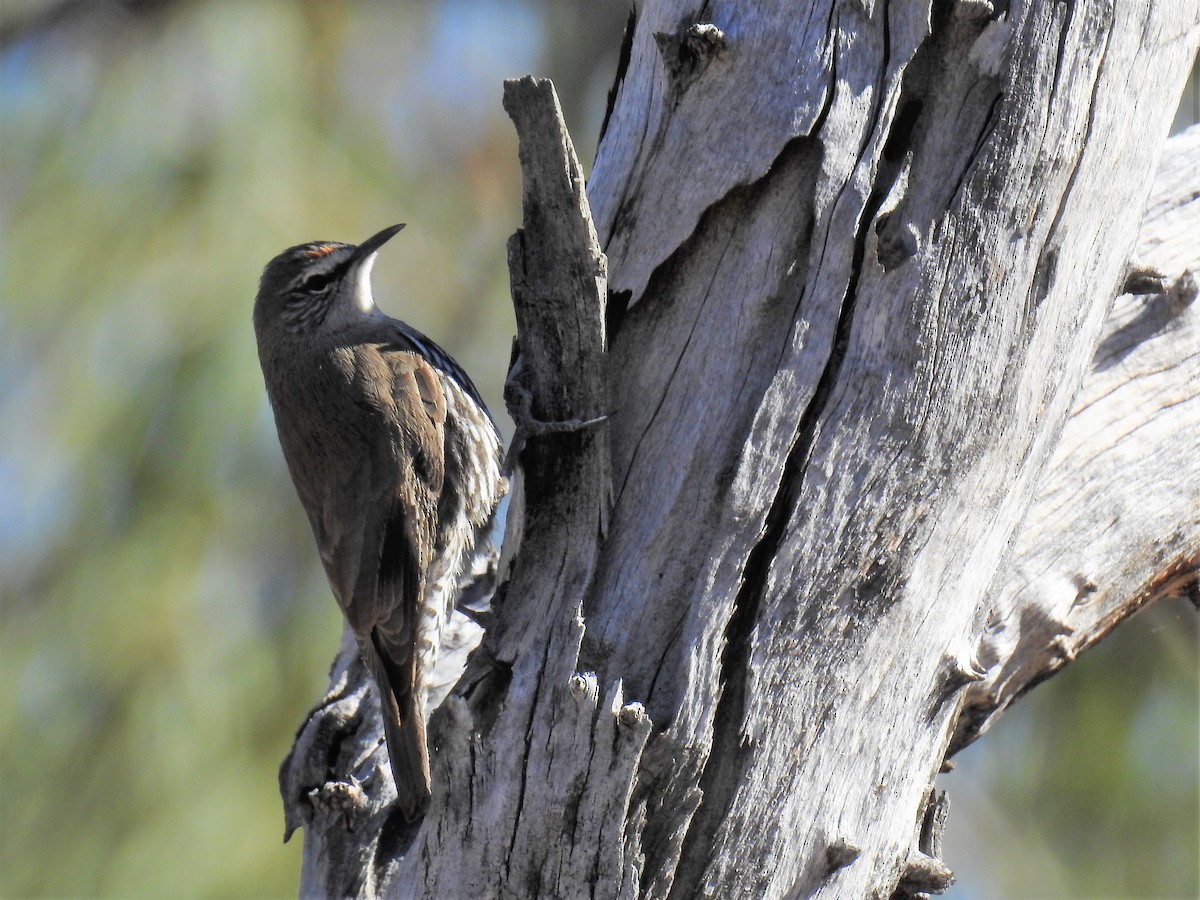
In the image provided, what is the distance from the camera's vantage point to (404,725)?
2.40 m

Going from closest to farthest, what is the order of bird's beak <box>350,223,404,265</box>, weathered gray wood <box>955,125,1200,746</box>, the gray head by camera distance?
weathered gray wood <box>955,125,1200,746</box>, bird's beak <box>350,223,404,265</box>, the gray head

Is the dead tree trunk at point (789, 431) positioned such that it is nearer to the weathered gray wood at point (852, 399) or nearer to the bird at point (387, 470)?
the weathered gray wood at point (852, 399)

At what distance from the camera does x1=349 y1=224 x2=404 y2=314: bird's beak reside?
2.94 meters

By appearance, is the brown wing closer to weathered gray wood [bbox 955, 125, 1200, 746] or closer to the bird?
the bird

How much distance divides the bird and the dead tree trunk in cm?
65

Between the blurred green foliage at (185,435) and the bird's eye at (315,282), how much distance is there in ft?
1.61

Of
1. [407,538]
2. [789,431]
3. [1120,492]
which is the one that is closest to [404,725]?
[407,538]

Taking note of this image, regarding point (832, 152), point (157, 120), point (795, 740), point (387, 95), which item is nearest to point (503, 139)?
point (387, 95)

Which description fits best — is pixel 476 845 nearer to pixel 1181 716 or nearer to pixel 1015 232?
pixel 1015 232

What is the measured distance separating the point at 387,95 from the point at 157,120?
72cm

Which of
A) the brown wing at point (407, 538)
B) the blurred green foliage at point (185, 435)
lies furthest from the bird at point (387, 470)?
the blurred green foliage at point (185, 435)

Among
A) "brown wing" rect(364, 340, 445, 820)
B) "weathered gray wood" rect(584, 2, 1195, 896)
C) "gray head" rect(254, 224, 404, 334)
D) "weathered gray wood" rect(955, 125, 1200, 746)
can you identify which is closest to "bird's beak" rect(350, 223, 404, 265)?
"gray head" rect(254, 224, 404, 334)

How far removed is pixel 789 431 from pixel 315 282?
1.60 m

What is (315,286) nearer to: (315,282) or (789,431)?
(315,282)
